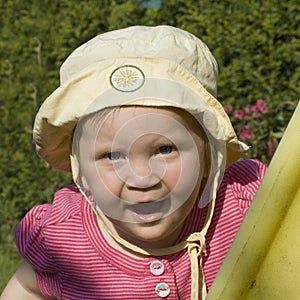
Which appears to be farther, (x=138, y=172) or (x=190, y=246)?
(x=190, y=246)

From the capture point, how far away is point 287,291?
1.83 m

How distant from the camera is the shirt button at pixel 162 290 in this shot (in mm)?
2787

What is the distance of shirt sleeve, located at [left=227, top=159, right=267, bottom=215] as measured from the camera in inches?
117

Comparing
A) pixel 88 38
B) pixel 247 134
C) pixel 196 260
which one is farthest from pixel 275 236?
pixel 88 38

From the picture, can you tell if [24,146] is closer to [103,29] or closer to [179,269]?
[103,29]

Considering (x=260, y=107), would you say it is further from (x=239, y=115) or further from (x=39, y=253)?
(x=39, y=253)

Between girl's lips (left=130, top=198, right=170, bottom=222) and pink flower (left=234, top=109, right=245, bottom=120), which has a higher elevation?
girl's lips (left=130, top=198, right=170, bottom=222)

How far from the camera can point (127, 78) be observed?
2.54 metres

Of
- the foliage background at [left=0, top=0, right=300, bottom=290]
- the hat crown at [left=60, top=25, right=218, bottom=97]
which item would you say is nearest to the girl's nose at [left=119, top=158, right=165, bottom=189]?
the hat crown at [left=60, top=25, right=218, bottom=97]

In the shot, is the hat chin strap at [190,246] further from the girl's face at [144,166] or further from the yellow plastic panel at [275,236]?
the yellow plastic panel at [275,236]

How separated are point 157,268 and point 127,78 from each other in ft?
2.28

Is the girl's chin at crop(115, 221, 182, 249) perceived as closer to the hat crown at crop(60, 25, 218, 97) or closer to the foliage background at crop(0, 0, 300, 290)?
the hat crown at crop(60, 25, 218, 97)

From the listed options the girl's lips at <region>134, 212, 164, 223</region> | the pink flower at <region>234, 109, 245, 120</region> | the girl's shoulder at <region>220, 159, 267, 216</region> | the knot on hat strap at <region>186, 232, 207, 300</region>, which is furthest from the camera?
the pink flower at <region>234, 109, 245, 120</region>

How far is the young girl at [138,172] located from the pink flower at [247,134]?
2.28m
